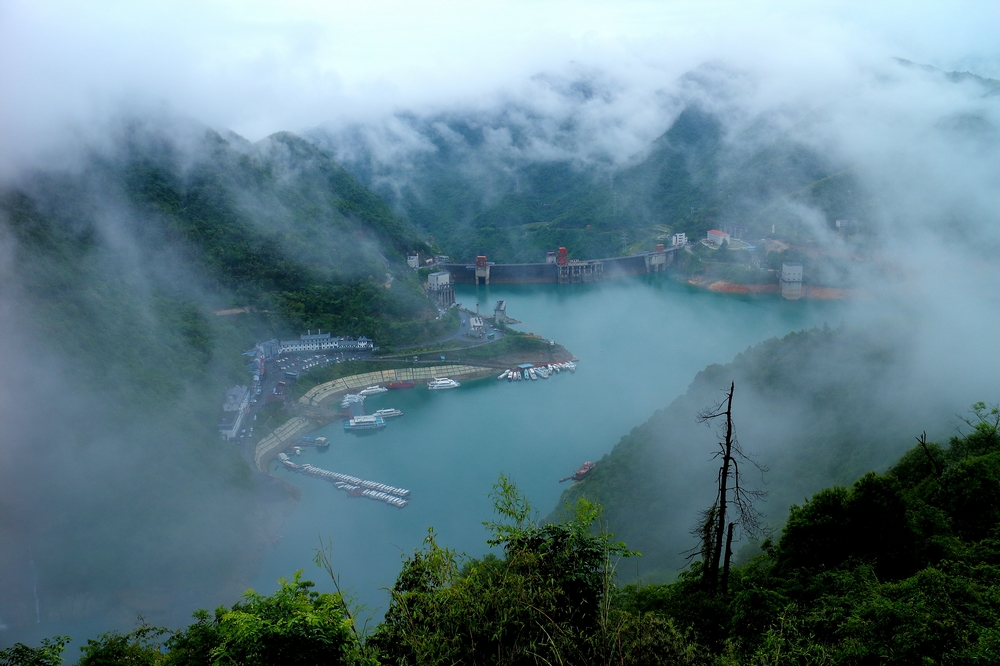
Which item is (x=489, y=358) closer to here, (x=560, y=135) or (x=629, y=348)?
(x=629, y=348)

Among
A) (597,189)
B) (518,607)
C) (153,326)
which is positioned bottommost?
(153,326)

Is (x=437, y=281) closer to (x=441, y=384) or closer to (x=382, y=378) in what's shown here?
(x=382, y=378)

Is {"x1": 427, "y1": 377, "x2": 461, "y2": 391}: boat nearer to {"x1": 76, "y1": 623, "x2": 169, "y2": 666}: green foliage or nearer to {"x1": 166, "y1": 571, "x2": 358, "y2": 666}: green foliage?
{"x1": 76, "y1": 623, "x2": 169, "y2": 666}: green foliage

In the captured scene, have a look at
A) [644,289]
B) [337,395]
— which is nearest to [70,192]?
[337,395]

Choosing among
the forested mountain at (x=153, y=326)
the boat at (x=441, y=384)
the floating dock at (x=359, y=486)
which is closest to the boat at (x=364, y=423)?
the floating dock at (x=359, y=486)

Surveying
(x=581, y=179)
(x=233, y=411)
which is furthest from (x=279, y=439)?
(x=581, y=179)

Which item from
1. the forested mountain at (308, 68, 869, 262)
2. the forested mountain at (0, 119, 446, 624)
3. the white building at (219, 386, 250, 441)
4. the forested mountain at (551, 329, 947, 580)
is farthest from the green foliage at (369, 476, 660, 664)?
the forested mountain at (308, 68, 869, 262)
